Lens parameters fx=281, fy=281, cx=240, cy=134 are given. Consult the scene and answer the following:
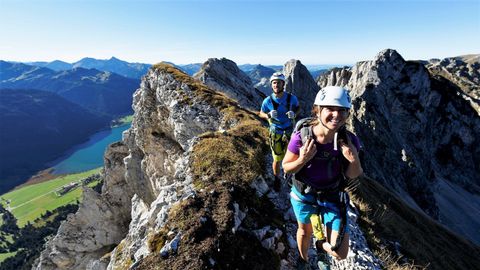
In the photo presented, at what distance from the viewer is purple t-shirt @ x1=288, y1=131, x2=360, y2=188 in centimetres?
670

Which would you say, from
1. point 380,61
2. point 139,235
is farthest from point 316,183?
point 380,61

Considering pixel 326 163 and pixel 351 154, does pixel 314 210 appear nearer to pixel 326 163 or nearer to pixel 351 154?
pixel 326 163

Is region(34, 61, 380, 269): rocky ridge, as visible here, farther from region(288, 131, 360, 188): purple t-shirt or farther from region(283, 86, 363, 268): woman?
region(288, 131, 360, 188): purple t-shirt

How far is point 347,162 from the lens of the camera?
6.74 meters

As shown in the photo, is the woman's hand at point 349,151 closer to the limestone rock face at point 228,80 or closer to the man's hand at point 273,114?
the man's hand at point 273,114

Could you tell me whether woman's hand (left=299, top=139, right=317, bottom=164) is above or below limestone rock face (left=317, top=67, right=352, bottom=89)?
above

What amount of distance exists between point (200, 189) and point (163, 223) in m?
2.12

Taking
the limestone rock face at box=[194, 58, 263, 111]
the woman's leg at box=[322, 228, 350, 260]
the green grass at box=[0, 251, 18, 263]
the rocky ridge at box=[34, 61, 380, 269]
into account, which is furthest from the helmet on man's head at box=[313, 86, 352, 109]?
the green grass at box=[0, 251, 18, 263]

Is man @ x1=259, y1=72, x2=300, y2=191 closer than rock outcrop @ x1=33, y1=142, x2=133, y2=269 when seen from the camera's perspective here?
Yes

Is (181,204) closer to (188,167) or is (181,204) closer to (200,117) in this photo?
(188,167)

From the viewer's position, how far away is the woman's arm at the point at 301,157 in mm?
6309

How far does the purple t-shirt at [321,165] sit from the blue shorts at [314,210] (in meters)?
0.49

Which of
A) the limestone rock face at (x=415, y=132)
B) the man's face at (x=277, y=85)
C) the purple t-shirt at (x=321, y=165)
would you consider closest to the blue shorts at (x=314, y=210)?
the purple t-shirt at (x=321, y=165)

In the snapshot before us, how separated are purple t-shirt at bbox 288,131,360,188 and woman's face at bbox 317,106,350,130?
21.9 inches
